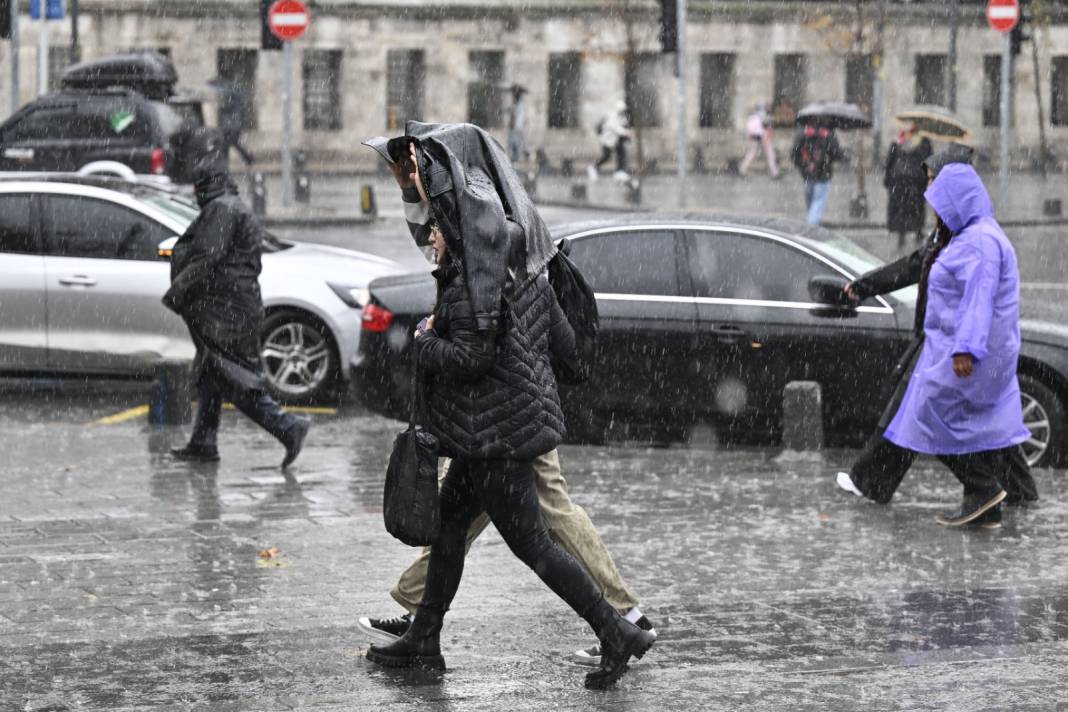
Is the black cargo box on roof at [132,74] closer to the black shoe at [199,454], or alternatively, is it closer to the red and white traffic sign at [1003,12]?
the red and white traffic sign at [1003,12]

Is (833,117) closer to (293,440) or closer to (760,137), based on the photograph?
(760,137)

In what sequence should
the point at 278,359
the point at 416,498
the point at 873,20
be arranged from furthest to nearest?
the point at 873,20
the point at 278,359
the point at 416,498

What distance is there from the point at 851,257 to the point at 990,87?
4509cm

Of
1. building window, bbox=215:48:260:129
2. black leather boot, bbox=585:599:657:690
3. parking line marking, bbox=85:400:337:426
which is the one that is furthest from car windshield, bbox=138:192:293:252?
building window, bbox=215:48:260:129

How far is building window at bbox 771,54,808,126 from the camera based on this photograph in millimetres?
53625

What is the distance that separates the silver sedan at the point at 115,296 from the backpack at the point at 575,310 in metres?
6.72

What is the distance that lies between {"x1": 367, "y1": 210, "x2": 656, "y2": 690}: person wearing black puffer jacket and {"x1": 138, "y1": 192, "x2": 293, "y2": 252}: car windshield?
7504 mm

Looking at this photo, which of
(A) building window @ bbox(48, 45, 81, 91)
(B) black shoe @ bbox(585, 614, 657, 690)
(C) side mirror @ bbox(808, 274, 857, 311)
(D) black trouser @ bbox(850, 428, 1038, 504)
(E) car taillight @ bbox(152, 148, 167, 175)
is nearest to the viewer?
(B) black shoe @ bbox(585, 614, 657, 690)

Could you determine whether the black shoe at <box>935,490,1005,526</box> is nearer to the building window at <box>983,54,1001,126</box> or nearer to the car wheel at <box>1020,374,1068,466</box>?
the car wheel at <box>1020,374,1068,466</box>

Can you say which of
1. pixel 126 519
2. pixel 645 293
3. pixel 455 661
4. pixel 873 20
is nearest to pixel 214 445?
pixel 126 519

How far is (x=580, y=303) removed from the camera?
672 cm

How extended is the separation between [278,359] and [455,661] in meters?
6.96

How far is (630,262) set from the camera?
38.8ft

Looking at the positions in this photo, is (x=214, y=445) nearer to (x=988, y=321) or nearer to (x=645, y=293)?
(x=645, y=293)
